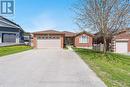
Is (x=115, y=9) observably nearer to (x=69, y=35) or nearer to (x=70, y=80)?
(x=70, y=80)

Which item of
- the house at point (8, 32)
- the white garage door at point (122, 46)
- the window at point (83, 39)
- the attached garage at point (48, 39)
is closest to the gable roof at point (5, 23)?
the house at point (8, 32)

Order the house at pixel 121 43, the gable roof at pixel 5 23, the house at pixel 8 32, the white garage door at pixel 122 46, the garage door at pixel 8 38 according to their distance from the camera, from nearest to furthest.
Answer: the house at pixel 121 43
the white garage door at pixel 122 46
the house at pixel 8 32
the gable roof at pixel 5 23
the garage door at pixel 8 38

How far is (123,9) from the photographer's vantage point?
26.9m

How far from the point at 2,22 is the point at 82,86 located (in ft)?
140

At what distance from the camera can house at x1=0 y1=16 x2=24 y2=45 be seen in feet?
161

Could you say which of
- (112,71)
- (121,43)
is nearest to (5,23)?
(121,43)

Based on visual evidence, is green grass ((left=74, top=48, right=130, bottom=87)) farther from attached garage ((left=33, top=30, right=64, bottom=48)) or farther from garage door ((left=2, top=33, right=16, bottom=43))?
garage door ((left=2, top=33, right=16, bottom=43))

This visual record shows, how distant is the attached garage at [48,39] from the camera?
49188 millimetres

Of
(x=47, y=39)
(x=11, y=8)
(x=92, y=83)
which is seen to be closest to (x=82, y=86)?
(x=92, y=83)

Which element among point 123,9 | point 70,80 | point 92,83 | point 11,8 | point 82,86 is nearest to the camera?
point 82,86

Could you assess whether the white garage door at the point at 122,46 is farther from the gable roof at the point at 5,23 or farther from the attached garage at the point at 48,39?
the gable roof at the point at 5,23

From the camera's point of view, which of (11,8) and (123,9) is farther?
(11,8)

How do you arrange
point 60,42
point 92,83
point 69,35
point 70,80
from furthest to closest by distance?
point 69,35, point 60,42, point 70,80, point 92,83

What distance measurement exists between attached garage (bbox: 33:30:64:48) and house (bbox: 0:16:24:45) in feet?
15.7
